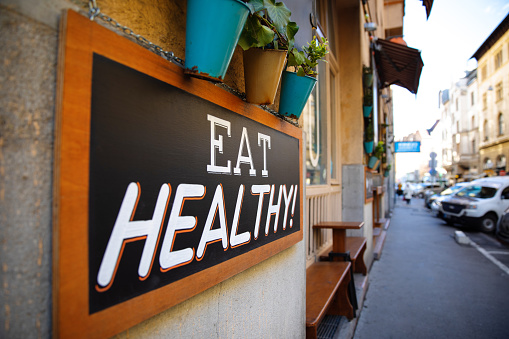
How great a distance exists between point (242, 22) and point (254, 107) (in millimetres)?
577

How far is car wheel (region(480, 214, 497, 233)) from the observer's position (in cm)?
1141

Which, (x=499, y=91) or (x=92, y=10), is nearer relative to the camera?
(x=92, y=10)

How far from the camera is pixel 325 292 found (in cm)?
291

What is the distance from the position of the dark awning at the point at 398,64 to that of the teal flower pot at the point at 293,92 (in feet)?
22.6

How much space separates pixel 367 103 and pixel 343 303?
3.84 meters

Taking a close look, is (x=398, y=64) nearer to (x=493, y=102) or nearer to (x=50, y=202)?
(x=50, y=202)

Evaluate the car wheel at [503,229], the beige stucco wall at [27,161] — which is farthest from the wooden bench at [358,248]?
the car wheel at [503,229]

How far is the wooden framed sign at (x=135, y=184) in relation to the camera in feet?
2.43

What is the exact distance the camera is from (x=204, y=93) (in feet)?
3.96

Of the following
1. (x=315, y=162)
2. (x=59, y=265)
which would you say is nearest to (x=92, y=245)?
(x=59, y=265)

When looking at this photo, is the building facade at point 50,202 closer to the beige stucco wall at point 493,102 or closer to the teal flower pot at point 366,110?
the teal flower pot at point 366,110

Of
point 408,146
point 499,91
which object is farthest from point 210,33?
point 499,91

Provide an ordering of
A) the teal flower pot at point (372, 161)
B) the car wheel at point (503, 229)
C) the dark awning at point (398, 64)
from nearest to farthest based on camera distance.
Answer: the teal flower pot at point (372, 161) < the dark awning at point (398, 64) < the car wheel at point (503, 229)

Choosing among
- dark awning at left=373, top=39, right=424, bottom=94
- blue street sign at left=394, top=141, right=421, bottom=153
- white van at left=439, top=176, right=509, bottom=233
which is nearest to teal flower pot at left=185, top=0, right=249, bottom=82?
dark awning at left=373, top=39, right=424, bottom=94
